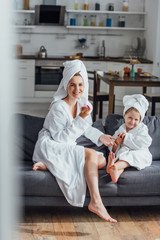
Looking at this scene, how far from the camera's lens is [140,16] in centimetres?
849

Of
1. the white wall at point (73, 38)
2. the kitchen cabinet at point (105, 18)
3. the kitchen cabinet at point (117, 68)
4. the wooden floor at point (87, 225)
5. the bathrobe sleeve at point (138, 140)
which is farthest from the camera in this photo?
the white wall at point (73, 38)

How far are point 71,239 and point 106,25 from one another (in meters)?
6.53

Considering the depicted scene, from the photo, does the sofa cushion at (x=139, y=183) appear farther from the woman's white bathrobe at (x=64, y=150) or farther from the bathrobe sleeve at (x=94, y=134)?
the bathrobe sleeve at (x=94, y=134)

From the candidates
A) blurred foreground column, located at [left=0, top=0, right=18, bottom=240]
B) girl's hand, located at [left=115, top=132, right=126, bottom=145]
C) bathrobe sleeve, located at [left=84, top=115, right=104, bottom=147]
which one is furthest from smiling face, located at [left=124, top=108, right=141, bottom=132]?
blurred foreground column, located at [left=0, top=0, right=18, bottom=240]

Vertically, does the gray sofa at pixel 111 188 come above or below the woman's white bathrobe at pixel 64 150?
below

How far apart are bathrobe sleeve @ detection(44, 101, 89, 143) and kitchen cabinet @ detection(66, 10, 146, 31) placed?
5574mm

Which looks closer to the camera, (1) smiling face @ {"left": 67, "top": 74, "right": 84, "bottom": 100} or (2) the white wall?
(1) smiling face @ {"left": 67, "top": 74, "right": 84, "bottom": 100}

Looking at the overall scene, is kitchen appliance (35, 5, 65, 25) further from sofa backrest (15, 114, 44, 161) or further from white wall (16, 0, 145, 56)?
sofa backrest (15, 114, 44, 161)

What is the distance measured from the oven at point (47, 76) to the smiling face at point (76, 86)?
5.00 m

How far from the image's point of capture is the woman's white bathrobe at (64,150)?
2.67 m

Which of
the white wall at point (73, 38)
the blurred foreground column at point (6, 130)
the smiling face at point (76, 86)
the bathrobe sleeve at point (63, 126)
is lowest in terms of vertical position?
the bathrobe sleeve at point (63, 126)

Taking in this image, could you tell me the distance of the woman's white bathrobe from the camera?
267cm

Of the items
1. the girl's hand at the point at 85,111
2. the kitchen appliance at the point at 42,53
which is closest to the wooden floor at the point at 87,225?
the girl's hand at the point at 85,111

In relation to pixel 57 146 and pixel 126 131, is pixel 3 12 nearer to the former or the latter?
pixel 57 146
